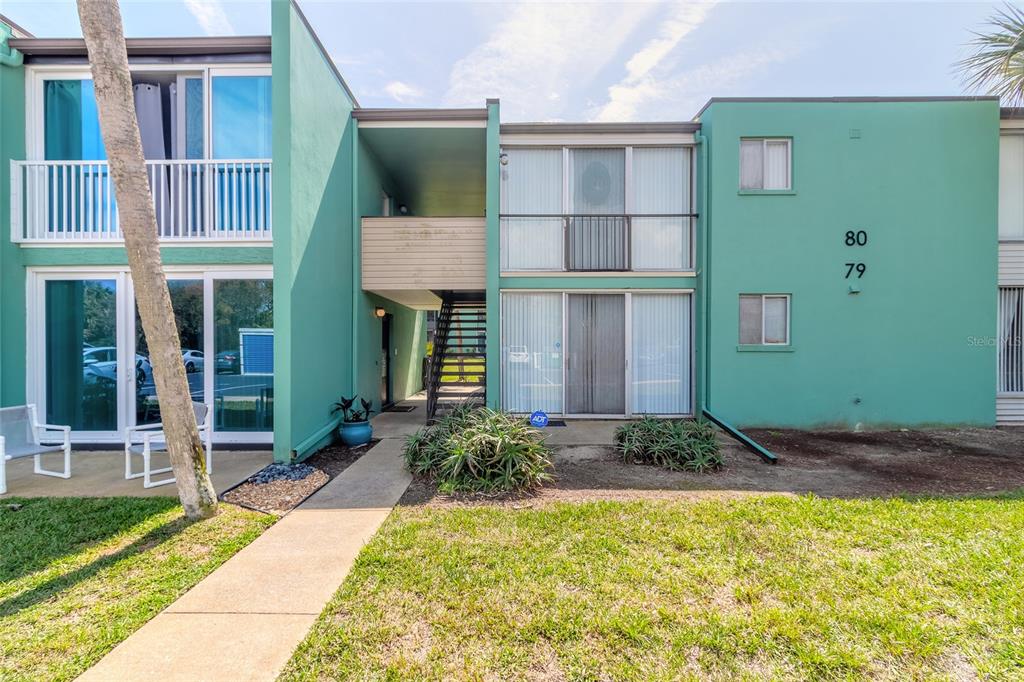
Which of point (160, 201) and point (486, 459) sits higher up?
point (160, 201)

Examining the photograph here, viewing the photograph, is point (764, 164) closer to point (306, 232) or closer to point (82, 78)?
point (306, 232)

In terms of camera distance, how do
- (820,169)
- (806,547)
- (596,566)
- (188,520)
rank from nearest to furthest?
1. (596,566)
2. (806,547)
3. (188,520)
4. (820,169)

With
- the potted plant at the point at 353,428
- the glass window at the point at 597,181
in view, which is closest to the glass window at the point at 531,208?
the glass window at the point at 597,181

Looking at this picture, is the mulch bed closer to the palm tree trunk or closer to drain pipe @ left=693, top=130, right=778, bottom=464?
the palm tree trunk

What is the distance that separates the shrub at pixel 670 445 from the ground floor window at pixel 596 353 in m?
1.85

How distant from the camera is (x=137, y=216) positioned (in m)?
4.02

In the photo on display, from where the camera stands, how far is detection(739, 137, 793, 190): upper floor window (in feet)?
26.8

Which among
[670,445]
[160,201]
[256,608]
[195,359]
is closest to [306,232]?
[160,201]

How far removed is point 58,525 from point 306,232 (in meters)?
4.22

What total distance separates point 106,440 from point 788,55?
45.8ft

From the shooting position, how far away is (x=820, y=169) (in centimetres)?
809

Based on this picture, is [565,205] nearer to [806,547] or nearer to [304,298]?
[304,298]

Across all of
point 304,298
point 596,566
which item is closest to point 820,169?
point 596,566

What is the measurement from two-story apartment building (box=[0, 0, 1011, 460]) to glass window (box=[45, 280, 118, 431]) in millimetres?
35
